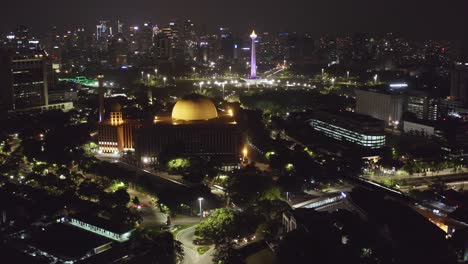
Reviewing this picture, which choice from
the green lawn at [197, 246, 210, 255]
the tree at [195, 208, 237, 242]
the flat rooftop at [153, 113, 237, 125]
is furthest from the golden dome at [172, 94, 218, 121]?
the green lawn at [197, 246, 210, 255]

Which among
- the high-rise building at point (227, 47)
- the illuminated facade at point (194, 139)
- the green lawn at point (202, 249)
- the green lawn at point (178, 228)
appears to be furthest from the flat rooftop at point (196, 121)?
the high-rise building at point (227, 47)

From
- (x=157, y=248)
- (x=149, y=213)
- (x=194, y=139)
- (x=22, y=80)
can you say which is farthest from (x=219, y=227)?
(x=22, y=80)

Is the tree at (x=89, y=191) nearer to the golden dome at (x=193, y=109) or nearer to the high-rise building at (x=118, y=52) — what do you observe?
the golden dome at (x=193, y=109)

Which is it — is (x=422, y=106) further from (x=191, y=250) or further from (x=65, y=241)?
(x=65, y=241)

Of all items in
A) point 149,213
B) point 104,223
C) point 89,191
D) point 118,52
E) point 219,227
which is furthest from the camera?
point 118,52

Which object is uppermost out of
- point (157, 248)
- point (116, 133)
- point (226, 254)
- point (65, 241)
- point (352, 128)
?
point (116, 133)
